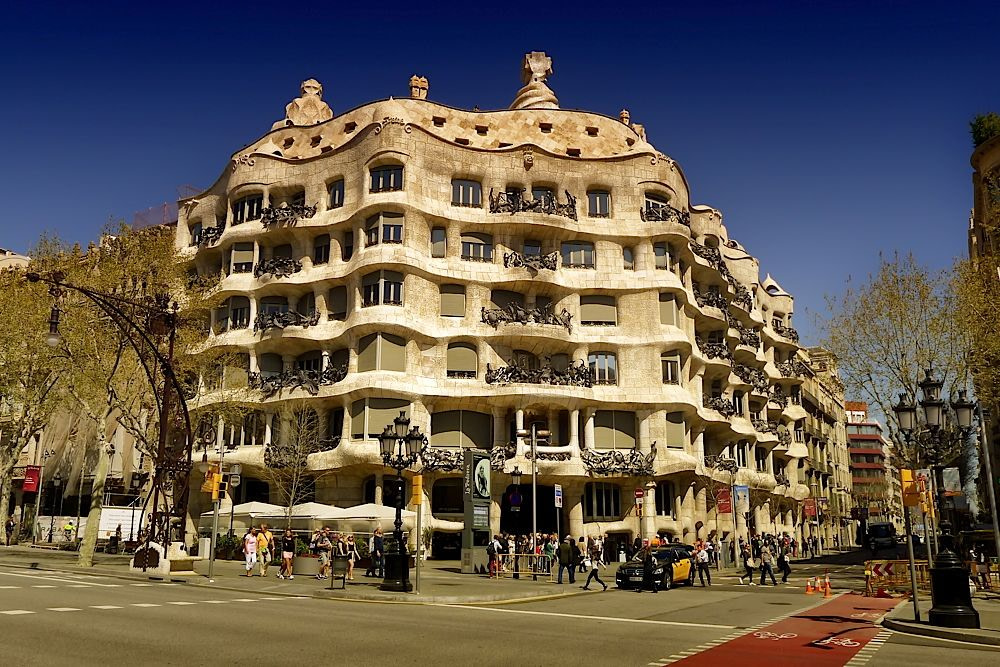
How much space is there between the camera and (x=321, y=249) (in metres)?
47.1

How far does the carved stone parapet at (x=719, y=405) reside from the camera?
1996 inches

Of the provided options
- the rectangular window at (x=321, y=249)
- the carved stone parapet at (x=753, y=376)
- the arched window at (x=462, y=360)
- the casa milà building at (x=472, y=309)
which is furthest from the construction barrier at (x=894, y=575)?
the rectangular window at (x=321, y=249)

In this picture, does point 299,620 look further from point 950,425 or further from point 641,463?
point 950,425

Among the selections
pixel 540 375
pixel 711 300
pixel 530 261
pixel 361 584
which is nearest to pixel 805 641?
pixel 361 584

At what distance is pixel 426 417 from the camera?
42.8 meters

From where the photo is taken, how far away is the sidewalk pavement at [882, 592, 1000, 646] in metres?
14.4

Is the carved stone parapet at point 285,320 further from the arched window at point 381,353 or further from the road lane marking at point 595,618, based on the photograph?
the road lane marking at point 595,618

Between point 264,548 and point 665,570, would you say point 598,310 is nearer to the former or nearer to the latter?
point 665,570

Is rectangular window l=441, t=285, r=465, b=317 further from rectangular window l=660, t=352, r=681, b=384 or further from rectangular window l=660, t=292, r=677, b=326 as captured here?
rectangular window l=660, t=352, r=681, b=384

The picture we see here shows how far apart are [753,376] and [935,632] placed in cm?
4532

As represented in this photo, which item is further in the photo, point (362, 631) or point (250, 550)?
point (250, 550)

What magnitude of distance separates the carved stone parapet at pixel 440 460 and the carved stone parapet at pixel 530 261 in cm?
1122

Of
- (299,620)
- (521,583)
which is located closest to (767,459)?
(521,583)

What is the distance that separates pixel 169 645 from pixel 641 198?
135 ft
